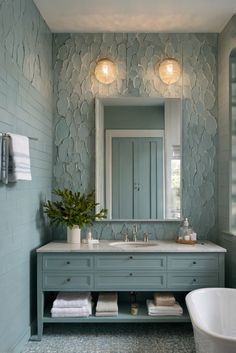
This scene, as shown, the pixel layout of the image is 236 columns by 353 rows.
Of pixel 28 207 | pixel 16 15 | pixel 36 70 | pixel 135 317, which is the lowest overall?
pixel 135 317

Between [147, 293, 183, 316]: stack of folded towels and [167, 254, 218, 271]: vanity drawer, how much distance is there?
29 cm

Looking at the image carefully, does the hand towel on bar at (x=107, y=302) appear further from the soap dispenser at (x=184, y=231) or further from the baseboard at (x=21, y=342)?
the soap dispenser at (x=184, y=231)

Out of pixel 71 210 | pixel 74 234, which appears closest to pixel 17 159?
pixel 71 210

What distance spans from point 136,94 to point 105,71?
39cm

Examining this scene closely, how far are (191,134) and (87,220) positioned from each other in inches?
54.4

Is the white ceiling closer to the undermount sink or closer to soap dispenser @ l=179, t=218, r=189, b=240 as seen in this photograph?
soap dispenser @ l=179, t=218, r=189, b=240

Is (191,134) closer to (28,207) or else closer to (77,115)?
(77,115)

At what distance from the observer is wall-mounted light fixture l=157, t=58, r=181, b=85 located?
12.8 ft

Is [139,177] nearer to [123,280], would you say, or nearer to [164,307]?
[123,280]

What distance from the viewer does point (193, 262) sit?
3.36m

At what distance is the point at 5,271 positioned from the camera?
2.68 metres

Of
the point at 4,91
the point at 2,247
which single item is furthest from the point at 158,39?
the point at 2,247

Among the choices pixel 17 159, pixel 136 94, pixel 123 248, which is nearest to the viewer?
pixel 17 159

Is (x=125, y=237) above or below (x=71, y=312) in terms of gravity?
above
